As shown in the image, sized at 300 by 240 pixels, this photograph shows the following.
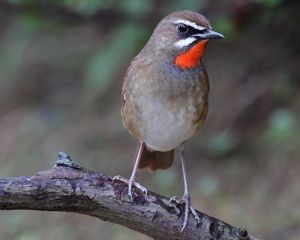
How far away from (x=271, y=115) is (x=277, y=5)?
96cm

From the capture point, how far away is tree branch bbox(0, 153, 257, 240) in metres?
3.24

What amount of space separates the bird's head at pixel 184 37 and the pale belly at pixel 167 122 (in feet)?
0.85

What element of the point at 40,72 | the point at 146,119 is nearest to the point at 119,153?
the point at 40,72

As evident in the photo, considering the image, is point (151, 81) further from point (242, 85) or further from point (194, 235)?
point (242, 85)

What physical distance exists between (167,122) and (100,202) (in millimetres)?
939

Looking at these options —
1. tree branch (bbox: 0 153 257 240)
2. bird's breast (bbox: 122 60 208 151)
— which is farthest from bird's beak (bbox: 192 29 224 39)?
tree branch (bbox: 0 153 257 240)

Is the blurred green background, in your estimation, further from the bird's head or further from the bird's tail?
the bird's head

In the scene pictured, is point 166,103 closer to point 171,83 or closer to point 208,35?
point 171,83

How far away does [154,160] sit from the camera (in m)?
4.93

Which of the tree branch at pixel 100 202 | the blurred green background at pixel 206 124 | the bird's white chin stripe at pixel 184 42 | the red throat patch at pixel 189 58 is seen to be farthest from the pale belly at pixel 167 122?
the blurred green background at pixel 206 124

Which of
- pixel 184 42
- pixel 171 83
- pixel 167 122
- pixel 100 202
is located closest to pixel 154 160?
pixel 167 122

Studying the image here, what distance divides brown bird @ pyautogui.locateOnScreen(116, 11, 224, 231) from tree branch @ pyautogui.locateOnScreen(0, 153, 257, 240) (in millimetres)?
338

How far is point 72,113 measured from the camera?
25.3ft

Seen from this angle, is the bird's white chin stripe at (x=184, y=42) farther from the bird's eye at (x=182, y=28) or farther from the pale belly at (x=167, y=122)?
the pale belly at (x=167, y=122)
